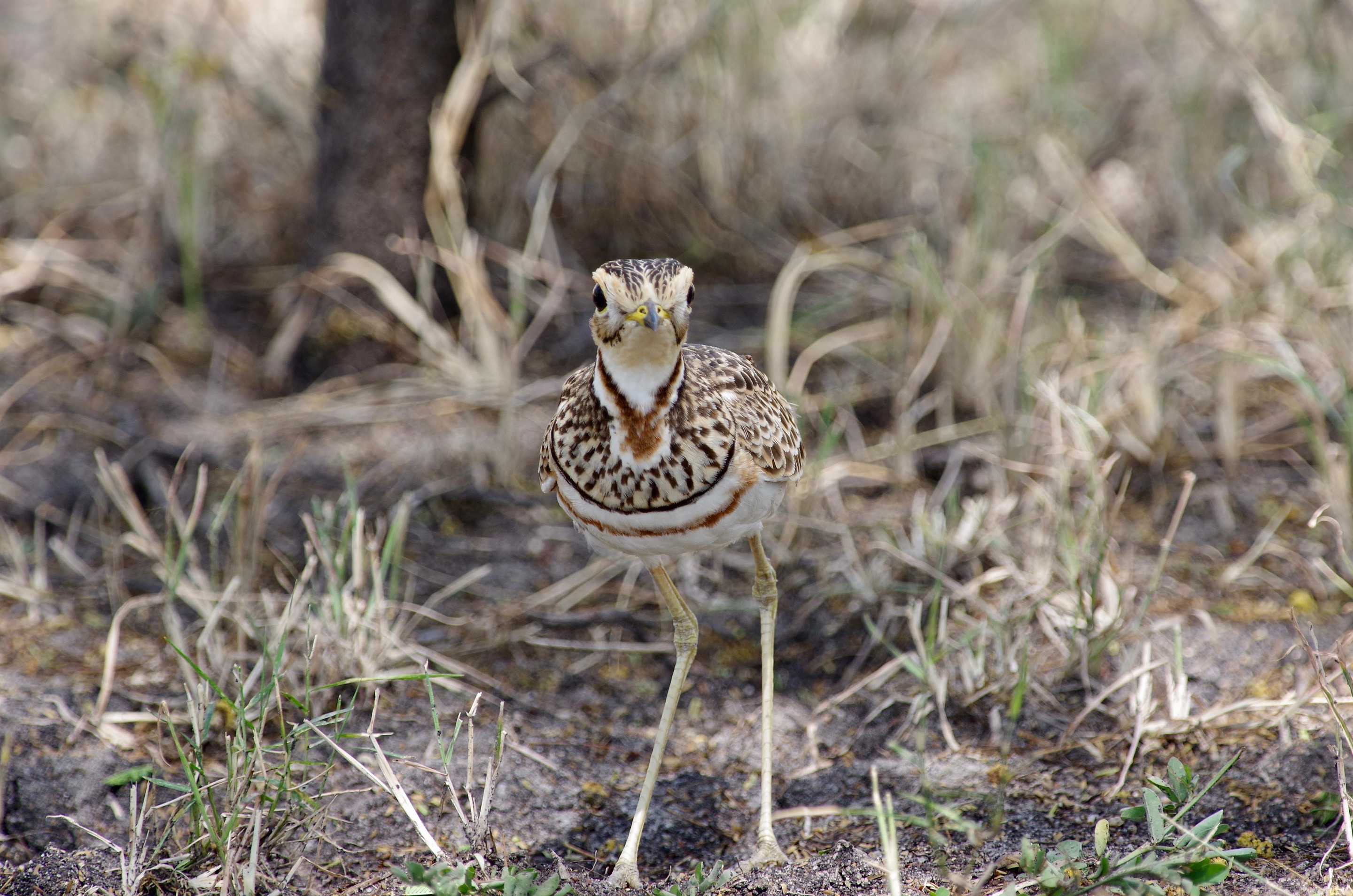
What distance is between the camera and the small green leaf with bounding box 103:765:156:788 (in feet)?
9.11

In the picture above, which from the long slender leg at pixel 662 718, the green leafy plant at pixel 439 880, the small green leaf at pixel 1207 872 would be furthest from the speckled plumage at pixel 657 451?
the small green leaf at pixel 1207 872

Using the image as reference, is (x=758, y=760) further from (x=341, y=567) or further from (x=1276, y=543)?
(x=1276, y=543)

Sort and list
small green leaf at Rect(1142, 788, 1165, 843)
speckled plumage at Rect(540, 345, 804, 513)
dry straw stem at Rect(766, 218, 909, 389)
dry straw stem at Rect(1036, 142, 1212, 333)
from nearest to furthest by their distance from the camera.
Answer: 1. small green leaf at Rect(1142, 788, 1165, 843)
2. speckled plumage at Rect(540, 345, 804, 513)
3. dry straw stem at Rect(766, 218, 909, 389)
4. dry straw stem at Rect(1036, 142, 1212, 333)

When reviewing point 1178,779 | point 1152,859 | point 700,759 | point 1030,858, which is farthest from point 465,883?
point 1178,779

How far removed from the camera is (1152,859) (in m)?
2.26

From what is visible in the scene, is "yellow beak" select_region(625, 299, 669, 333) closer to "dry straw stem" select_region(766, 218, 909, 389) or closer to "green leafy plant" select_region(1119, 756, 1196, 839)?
"green leafy plant" select_region(1119, 756, 1196, 839)

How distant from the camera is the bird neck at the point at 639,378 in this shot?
244 centimetres

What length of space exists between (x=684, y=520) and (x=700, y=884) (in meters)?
0.72

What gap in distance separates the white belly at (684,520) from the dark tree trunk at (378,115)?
233 centimetres

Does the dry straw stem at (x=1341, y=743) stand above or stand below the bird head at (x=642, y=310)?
below

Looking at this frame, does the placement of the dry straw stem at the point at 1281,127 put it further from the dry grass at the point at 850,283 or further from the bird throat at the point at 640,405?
the bird throat at the point at 640,405

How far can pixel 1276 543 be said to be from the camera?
11.8ft

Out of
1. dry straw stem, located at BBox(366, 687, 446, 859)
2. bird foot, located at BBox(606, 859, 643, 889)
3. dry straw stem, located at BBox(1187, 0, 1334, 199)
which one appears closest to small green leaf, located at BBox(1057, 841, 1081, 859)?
bird foot, located at BBox(606, 859, 643, 889)

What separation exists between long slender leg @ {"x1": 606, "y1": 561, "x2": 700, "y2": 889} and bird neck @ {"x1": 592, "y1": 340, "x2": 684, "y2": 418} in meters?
0.53
